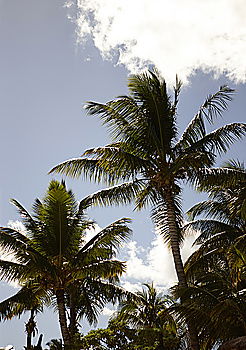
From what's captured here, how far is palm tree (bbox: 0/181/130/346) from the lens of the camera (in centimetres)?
1371

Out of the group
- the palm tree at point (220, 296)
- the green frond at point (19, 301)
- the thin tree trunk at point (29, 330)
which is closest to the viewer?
the palm tree at point (220, 296)

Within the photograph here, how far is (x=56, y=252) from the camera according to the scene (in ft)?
46.5

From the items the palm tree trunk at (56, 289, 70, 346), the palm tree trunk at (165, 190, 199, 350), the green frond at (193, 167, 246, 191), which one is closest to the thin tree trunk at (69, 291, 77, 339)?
the palm tree trunk at (56, 289, 70, 346)

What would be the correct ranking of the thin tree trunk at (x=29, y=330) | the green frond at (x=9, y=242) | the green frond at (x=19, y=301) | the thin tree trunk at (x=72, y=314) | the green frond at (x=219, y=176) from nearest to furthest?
the green frond at (x=219, y=176) < the green frond at (x=9, y=242) < the green frond at (x=19, y=301) < the thin tree trunk at (x=29, y=330) < the thin tree trunk at (x=72, y=314)

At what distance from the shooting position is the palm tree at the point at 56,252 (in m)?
13.7

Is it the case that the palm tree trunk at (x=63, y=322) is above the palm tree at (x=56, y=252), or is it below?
below

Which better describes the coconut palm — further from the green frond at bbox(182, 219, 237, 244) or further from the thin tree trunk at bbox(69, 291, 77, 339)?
the thin tree trunk at bbox(69, 291, 77, 339)

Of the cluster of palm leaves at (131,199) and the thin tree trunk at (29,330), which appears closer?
the cluster of palm leaves at (131,199)

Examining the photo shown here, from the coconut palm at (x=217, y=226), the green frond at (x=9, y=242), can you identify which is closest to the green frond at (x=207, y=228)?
the coconut palm at (x=217, y=226)

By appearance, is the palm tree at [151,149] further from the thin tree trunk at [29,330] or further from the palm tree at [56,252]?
the thin tree trunk at [29,330]

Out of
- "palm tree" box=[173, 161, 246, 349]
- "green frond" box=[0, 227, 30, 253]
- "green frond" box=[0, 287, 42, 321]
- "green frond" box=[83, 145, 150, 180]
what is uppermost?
"green frond" box=[83, 145, 150, 180]

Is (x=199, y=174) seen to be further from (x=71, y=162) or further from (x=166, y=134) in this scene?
(x=71, y=162)

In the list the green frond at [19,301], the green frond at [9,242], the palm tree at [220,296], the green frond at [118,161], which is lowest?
the palm tree at [220,296]

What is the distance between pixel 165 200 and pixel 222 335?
412 centimetres
